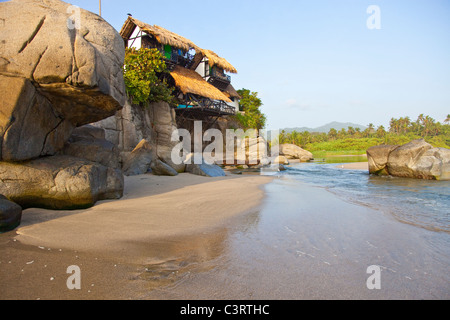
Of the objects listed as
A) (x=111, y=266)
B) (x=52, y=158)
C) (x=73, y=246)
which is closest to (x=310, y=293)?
(x=111, y=266)

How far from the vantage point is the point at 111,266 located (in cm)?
227

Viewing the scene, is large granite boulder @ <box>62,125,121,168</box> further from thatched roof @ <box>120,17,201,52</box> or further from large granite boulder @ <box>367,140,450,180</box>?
thatched roof @ <box>120,17,201,52</box>

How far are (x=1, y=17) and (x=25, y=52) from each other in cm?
71

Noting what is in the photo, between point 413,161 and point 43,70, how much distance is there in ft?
48.0

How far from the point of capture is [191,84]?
62.5ft

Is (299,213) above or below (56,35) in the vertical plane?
below

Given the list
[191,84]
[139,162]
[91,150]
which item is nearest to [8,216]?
[91,150]

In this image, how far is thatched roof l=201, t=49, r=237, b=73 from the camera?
21.3 meters

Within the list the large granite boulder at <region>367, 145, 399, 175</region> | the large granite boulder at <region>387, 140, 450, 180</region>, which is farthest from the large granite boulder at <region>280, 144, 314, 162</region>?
the large granite boulder at <region>387, 140, 450, 180</region>

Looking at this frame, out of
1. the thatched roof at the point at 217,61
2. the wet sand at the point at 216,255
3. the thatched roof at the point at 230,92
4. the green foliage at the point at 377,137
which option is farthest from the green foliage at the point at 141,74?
the green foliage at the point at 377,137

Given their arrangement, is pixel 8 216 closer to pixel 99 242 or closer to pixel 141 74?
pixel 99 242
